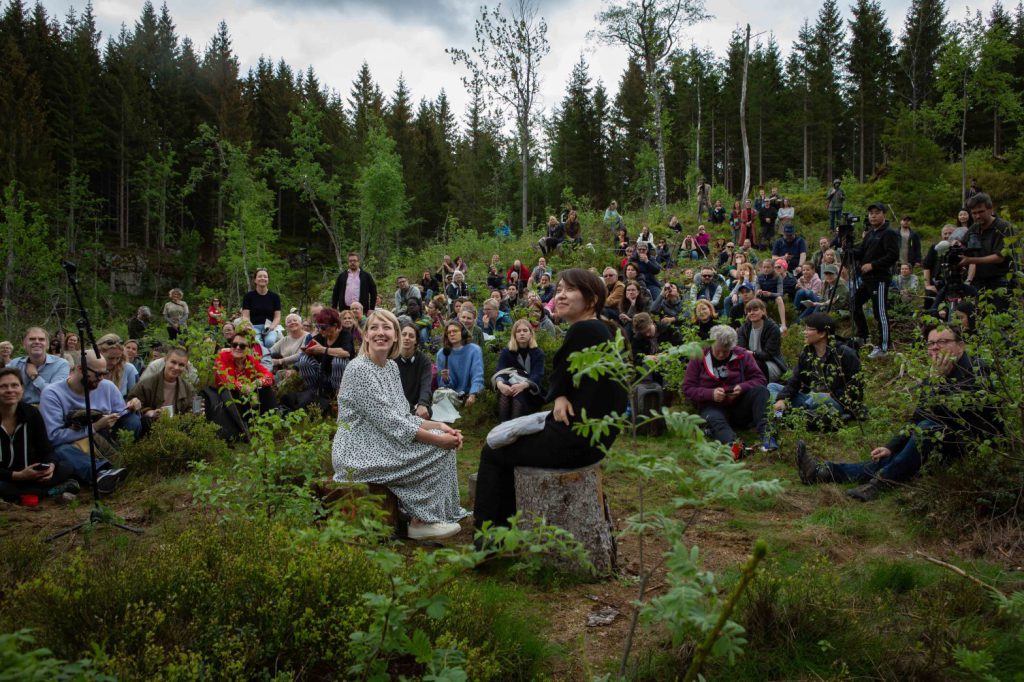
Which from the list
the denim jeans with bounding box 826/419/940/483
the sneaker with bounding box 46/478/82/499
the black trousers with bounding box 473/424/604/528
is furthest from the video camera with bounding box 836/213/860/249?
the sneaker with bounding box 46/478/82/499

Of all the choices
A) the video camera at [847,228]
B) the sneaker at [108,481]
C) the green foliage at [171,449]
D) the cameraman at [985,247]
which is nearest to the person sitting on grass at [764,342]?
the video camera at [847,228]

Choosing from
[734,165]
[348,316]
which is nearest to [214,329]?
[348,316]

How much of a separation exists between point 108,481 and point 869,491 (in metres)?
6.38

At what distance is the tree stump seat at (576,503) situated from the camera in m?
3.52

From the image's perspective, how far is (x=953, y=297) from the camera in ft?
24.2

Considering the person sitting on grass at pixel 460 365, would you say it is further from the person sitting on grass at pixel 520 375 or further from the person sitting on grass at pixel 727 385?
the person sitting on grass at pixel 727 385

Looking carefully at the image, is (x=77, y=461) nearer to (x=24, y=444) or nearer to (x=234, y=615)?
(x=24, y=444)

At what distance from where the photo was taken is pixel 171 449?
228 inches

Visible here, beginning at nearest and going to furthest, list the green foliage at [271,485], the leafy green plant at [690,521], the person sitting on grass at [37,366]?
the leafy green plant at [690,521], the green foliage at [271,485], the person sitting on grass at [37,366]

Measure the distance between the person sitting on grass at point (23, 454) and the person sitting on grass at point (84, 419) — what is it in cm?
13

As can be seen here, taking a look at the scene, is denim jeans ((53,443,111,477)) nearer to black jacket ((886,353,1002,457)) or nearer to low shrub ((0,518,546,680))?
low shrub ((0,518,546,680))

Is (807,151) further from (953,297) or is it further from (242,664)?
(242,664)

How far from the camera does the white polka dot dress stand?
166 inches

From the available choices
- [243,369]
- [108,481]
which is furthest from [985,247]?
[108,481]
